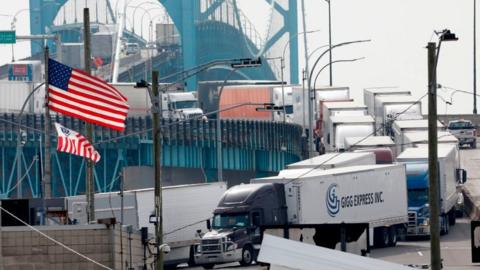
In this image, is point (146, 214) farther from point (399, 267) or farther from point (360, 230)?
point (399, 267)

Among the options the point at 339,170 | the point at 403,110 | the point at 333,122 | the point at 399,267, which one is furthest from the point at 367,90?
the point at 399,267

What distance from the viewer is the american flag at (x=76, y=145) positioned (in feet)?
150

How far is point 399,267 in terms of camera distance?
1102 inches

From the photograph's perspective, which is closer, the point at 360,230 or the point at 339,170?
the point at 360,230

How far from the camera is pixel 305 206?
6106cm

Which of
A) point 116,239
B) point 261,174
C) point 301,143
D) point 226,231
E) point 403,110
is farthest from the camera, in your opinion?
point 261,174

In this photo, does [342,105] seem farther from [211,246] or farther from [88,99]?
[88,99]

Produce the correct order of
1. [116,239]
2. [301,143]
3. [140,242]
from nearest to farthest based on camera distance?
[116,239] < [140,242] < [301,143]

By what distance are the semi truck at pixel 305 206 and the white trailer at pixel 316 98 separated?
49679mm

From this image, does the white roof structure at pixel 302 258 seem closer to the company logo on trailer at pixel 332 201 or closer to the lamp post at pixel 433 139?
the lamp post at pixel 433 139

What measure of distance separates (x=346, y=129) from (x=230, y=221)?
98.5ft

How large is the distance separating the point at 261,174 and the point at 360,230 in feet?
273

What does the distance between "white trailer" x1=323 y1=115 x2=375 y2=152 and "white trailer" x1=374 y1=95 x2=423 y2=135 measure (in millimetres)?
1810

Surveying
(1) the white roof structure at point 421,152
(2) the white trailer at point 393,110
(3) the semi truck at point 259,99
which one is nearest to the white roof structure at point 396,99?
(2) the white trailer at point 393,110
